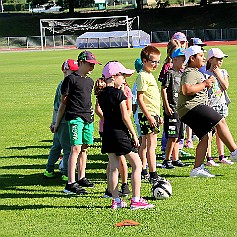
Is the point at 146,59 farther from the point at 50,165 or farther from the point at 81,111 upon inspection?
the point at 50,165

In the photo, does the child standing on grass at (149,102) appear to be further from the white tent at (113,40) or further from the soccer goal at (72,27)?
the soccer goal at (72,27)

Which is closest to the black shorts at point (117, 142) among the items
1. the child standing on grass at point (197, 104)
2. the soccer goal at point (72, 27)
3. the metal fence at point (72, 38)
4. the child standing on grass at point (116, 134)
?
the child standing on grass at point (116, 134)

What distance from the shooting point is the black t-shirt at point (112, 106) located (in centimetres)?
792

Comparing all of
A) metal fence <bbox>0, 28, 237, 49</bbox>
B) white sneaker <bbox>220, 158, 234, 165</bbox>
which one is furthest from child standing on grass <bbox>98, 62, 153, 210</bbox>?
metal fence <bbox>0, 28, 237, 49</bbox>

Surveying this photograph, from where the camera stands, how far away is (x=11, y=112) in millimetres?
19000

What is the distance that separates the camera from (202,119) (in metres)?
9.50

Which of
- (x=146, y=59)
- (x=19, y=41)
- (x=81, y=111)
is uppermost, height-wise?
(x=146, y=59)

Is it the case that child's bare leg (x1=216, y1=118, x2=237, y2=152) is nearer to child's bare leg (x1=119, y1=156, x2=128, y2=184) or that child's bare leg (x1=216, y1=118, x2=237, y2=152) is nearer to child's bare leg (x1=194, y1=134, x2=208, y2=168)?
child's bare leg (x1=194, y1=134, x2=208, y2=168)

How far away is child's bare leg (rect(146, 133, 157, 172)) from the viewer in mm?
9312

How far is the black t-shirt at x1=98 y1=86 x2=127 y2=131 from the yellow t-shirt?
1.26 metres

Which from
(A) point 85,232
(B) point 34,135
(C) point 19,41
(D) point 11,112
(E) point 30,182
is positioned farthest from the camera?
(C) point 19,41

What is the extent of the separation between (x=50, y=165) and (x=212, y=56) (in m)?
3.08

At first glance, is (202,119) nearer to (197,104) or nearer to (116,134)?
(197,104)

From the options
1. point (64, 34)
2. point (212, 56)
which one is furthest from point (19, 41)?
point (212, 56)
